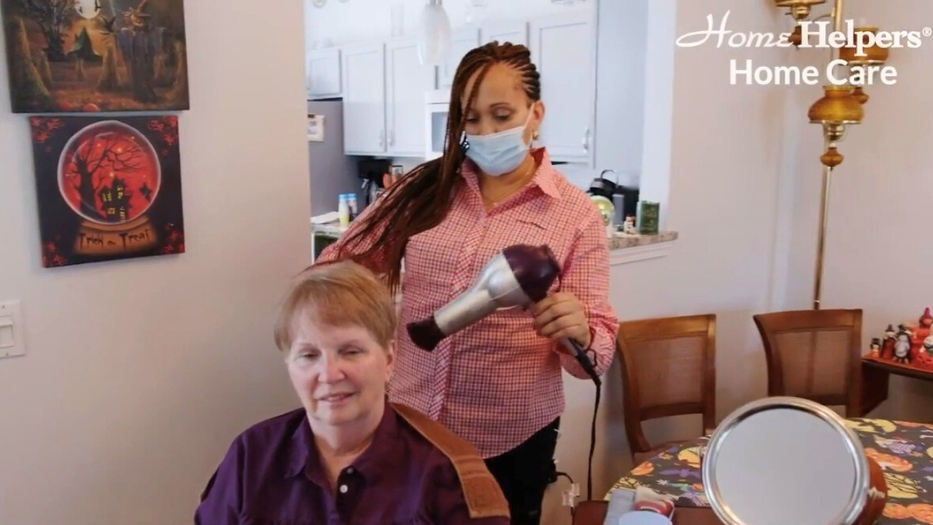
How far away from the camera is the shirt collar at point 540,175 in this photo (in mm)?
1422

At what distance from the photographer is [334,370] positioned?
1.06 meters

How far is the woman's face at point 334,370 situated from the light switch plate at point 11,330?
0.51 m

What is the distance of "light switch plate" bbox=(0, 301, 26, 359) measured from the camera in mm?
1257

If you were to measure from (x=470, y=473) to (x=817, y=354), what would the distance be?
1758 millimetres

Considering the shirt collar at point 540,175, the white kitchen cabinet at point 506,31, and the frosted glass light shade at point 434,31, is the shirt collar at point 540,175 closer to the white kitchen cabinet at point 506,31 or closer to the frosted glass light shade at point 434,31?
the frosted glass light shade at point 434,31

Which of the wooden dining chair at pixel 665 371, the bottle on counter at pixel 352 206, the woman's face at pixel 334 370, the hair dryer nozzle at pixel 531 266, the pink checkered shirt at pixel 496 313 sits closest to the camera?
the woman's face at pixel 334 370

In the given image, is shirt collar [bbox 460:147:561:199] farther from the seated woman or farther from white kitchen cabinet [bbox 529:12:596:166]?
white kitchen cabinet [bbox 529:12:596:166]

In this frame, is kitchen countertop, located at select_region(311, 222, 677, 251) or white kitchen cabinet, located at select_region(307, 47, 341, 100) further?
A: white kitchen cabinet, located at select_region(307, 47, 341, 100)

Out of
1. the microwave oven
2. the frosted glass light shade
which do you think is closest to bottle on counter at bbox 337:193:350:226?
the microwave oven

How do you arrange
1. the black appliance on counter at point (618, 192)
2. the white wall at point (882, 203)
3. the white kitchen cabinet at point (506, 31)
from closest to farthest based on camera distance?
the white wall at point (882, 203) → the black appliance on counter at point (618, 192) → the white kitchen cabinet at point (506, 31)

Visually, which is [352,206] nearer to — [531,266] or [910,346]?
[910,346]

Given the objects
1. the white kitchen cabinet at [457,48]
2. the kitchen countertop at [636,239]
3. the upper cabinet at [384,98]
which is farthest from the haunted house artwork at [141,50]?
the upper cabinet at [384,98]

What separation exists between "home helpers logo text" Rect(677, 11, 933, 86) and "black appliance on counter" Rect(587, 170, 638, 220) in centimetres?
72

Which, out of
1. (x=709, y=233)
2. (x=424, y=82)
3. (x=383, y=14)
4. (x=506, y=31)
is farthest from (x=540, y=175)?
(x=383, y=14)
